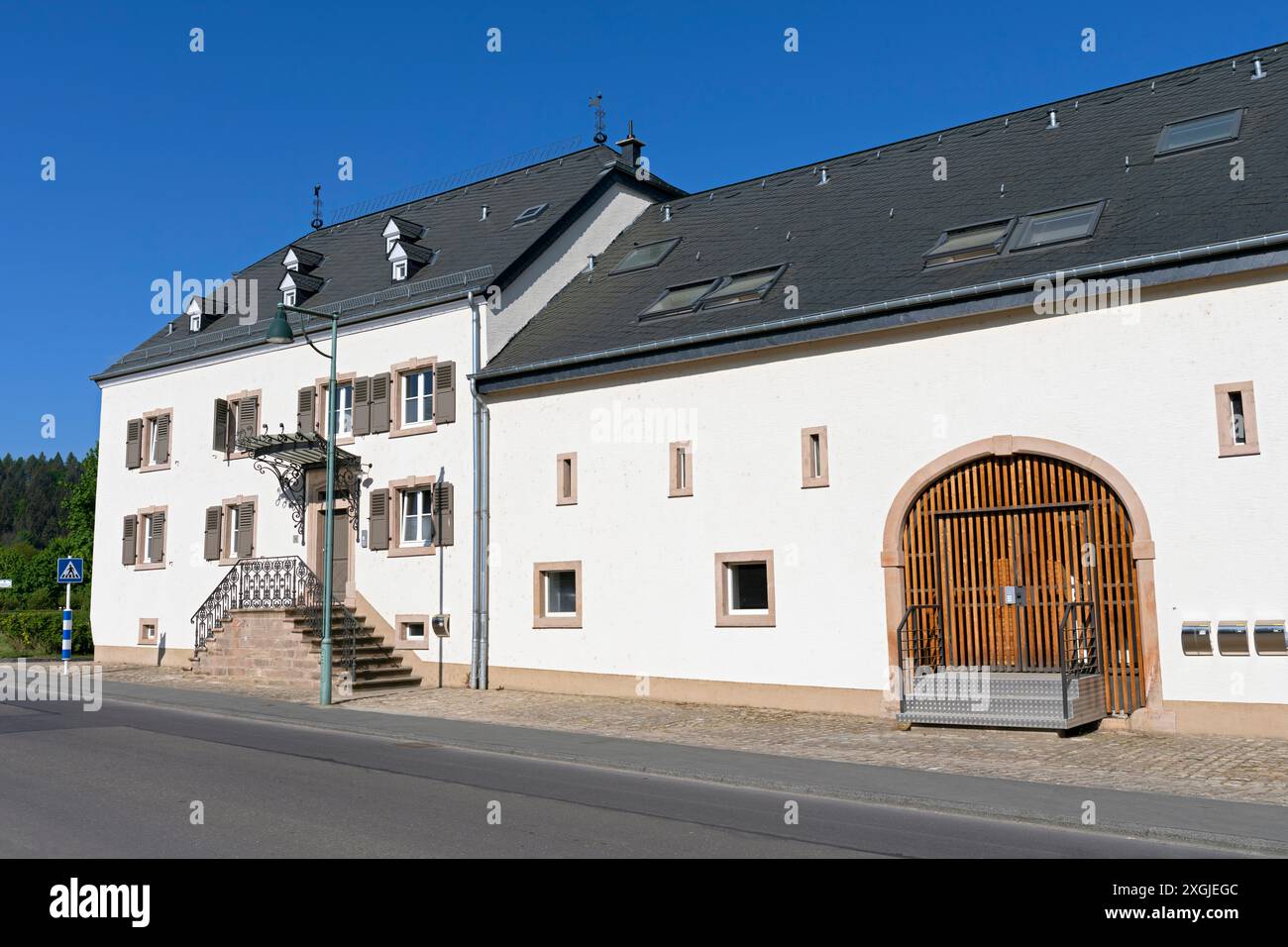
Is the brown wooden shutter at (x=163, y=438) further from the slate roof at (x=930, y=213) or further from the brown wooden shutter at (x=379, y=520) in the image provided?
the slate roof at (x=930, y=213)

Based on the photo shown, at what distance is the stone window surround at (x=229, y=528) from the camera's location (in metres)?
25.2

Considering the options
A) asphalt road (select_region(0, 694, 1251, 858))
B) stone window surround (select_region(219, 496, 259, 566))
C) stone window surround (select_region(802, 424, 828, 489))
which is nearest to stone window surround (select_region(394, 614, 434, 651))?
stone window surround (select_region(219, 496, 259, 566))

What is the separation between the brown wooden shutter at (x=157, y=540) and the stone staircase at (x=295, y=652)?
202 inches

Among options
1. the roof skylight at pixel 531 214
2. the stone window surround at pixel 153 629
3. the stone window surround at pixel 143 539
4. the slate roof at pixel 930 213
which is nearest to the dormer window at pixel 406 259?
the roof skylight at pixel 531 214

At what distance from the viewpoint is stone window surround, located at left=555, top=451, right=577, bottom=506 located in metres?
20.1

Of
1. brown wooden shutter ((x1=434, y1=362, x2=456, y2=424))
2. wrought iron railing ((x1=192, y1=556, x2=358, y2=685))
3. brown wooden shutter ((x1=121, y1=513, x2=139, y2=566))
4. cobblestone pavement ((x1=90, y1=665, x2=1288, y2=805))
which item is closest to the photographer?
cobblestone pavement ((x1=90, y1=665, x2=1288, y2=805))

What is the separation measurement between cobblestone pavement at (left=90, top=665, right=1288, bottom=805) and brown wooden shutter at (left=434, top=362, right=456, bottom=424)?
209 inches

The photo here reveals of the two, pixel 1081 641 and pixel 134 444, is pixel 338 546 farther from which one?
pixel 1081 641

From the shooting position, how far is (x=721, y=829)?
28.1 feet

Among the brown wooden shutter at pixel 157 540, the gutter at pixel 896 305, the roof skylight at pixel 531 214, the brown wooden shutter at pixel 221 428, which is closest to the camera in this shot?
the gutter at pixel 896 305

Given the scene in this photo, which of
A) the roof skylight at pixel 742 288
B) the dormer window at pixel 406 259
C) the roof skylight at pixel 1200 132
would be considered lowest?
the roof skylight at pixel 742 288

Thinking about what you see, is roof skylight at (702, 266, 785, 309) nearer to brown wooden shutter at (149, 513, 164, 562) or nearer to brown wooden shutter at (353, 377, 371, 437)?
brown wooden shutter at (353, 377, 371, 437)

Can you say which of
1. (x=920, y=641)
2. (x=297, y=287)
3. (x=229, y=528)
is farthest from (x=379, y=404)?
(x=920, y=641)
